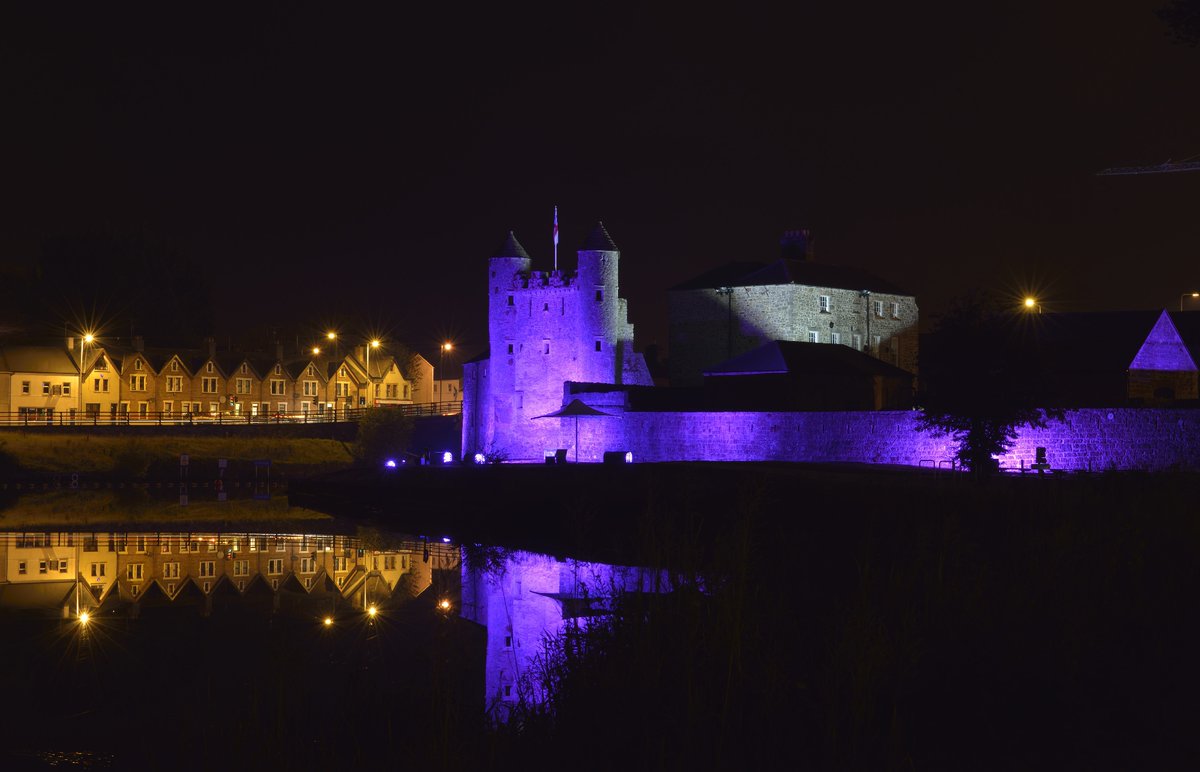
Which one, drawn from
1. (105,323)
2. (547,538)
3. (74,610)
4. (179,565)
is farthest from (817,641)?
(105,323)

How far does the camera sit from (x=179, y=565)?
91.5ft

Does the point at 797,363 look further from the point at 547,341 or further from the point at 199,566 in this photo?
the point at 199,566

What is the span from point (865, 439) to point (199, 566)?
70.3 feet

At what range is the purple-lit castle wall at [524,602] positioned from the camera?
14.2 metres

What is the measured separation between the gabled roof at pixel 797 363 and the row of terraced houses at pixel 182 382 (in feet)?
105

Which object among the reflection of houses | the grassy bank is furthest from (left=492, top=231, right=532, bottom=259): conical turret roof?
the grassy bank

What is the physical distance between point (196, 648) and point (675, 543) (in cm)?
795

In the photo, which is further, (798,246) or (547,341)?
(798,246)

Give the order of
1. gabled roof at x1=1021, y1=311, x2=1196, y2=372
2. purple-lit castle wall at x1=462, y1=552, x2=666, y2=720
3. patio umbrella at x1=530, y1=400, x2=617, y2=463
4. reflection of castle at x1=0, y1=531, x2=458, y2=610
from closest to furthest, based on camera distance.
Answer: purple-lit castle wall at x1=462, y1=552, x2=666, y2=720
reflection of castle at x1=0, y1=531, x2=458, y2=610
gabled roof at x1=1021, y1=311, x2=1196, y2=372
patio umbrella at x1=530, y1=400, x2=617, y2=463

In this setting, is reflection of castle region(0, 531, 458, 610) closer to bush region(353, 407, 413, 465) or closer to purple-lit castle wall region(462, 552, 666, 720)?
purple-lit castle wall region(462, 552, 666, 720)

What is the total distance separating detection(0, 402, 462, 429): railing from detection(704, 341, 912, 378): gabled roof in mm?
21382

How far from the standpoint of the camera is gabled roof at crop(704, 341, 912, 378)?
50.9 metres

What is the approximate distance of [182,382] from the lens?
83.1 m

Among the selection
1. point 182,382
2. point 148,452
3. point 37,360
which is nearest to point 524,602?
point 148,452
